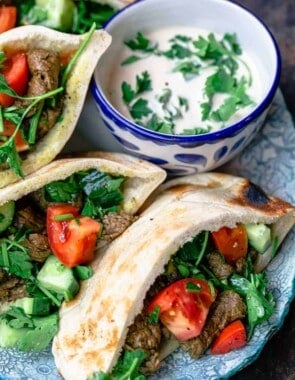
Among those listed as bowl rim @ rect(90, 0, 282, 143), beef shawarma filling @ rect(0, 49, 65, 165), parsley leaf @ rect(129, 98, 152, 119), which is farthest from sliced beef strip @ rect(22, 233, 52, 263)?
parsley leaf @ rect(129, 98, 152, 119)

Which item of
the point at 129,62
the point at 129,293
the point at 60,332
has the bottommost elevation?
the point at 60,332

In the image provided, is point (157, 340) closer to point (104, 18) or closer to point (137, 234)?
point (137, 234)

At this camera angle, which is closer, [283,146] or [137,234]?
[137,234]

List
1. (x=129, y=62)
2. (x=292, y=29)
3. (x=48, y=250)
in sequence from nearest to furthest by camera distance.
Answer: (x=48, y=250) → (x=129, y=62) → (x=292, y=29)

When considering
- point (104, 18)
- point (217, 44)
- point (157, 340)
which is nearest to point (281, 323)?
point (157, 340)

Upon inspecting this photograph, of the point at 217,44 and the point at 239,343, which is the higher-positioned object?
the point at 217,44

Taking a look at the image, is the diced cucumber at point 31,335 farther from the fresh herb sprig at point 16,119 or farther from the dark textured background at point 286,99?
the dark textured background at point 286,99

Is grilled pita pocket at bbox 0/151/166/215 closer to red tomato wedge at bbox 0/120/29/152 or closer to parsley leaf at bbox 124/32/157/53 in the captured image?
red tomato wedge at bbox 0/120/29/152
